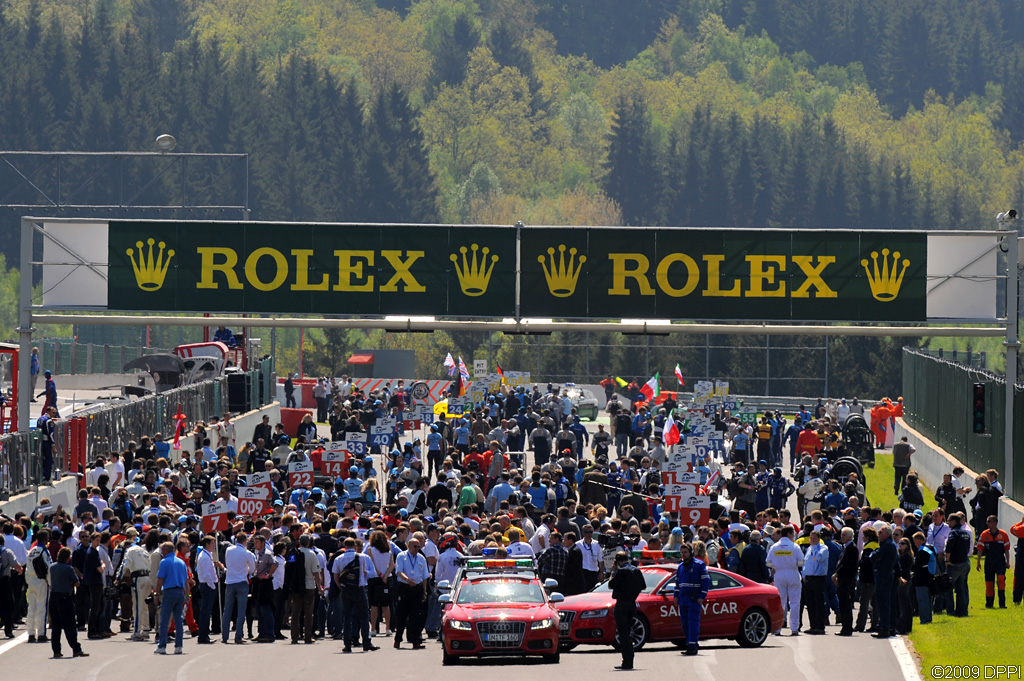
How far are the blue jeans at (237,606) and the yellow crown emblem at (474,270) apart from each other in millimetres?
11544

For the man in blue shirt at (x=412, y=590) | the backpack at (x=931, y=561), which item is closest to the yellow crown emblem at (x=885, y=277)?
the backpack at (x=931, y=561)

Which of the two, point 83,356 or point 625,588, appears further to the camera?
point 83,356

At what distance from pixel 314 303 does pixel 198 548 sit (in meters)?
11.0

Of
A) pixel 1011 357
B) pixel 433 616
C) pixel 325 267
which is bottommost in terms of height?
pixel 433 616

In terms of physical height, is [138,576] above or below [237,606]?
above

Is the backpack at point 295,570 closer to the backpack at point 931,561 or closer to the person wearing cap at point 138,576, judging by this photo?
the person wearing cap at point 138,576

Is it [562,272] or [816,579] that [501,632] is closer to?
[816,579]

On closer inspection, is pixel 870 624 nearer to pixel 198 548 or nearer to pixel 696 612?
pixel 696 612

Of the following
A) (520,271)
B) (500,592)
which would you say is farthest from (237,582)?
(520,271)

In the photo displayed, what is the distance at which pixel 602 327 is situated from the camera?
29641mm

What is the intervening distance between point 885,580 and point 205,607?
808 centimetres

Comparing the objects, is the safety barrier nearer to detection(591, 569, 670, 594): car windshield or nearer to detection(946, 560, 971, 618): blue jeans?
detection(591, 569, 670, 594): car windshield

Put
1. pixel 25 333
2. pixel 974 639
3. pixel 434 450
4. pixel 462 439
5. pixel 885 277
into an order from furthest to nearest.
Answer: pixel 462 439 → pixel 434 450 → pixel 25 333 → pixel 885 277 → pixel 974 639

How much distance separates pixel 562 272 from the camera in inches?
1215
